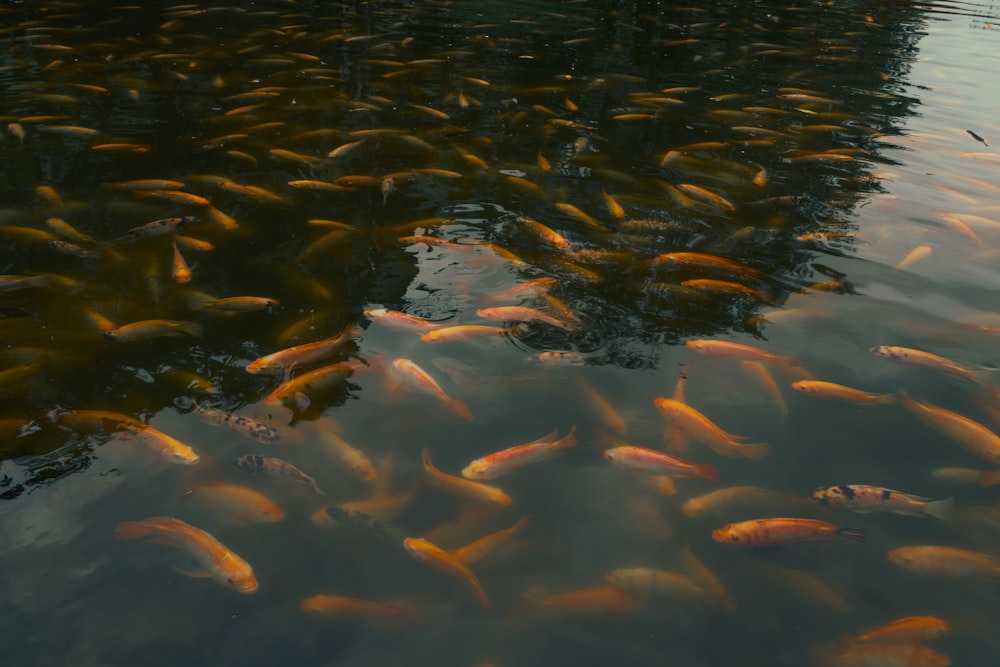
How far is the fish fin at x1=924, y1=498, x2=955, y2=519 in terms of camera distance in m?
3.55

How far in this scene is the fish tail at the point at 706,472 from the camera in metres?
3.69

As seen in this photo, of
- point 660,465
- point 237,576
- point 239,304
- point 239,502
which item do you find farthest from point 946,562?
point 239,304

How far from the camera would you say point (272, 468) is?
3.59 meters

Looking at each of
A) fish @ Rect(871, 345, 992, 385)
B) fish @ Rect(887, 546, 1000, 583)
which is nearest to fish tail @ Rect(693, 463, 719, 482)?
fish @ Rect(887, 546, 1000, 583)

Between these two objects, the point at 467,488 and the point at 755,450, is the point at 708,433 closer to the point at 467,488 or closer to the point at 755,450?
the point at 755,450

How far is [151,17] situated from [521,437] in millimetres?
11495

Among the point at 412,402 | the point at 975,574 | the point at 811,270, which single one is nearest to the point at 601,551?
the point at 412,402

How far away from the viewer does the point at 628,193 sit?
6.71 m

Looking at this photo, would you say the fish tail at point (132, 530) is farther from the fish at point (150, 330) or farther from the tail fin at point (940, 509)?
the tail fin at point (940, 509)

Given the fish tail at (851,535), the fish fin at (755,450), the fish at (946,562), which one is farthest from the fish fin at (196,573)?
the fish at (946,562)

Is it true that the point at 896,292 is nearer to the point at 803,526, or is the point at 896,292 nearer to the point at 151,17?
the point at 803,526

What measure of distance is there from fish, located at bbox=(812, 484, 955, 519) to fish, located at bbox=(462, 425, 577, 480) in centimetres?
131

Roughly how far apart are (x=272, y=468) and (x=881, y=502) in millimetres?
3063

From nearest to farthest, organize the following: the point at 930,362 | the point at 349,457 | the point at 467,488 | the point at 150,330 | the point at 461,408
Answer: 1. the point at 467,488
2. the point at 349,457
3. the point at 461,408
4. the point at 150,330
5. the point at 930,362
